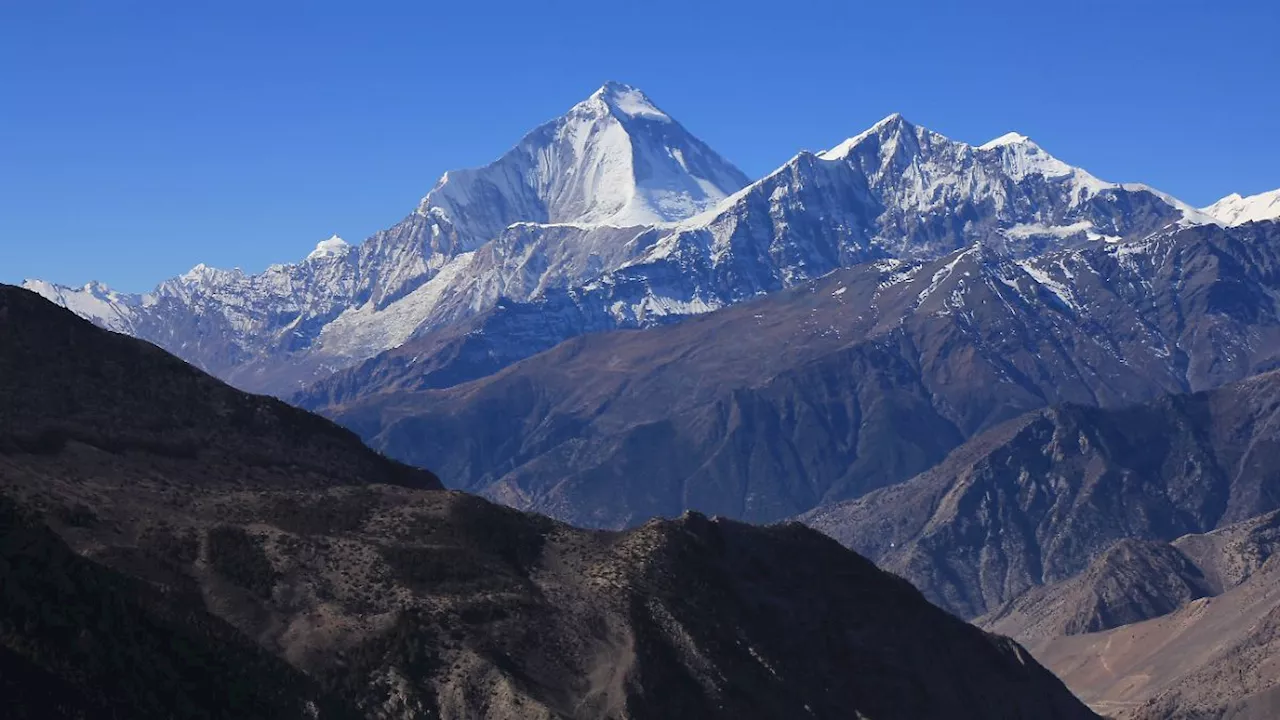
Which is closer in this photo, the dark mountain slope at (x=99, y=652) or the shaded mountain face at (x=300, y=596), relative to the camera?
the dark mountain slope at (x=99, y=652)

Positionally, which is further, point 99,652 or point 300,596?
point 300,596

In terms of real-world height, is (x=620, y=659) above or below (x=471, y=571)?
below

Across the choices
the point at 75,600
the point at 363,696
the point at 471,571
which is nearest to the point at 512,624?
the point at 471,571

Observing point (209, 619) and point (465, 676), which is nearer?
point (209, 619)

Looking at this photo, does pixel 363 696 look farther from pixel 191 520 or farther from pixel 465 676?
pixel 191 520

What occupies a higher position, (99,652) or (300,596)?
(300,596)

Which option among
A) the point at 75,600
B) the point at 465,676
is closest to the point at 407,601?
the point at 465,676

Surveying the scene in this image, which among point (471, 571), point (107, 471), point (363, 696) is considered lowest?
point (363, 696)

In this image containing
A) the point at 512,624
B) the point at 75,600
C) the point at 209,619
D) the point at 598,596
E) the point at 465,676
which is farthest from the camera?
the point at 598,596

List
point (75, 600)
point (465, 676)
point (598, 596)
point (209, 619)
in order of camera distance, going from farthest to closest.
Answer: point (598, 596) < point (465, 676) < point (209, 619) < point (75, 600)

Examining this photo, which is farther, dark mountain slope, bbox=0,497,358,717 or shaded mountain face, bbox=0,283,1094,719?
shaded mountain face, bbox=0,283,1094,719
